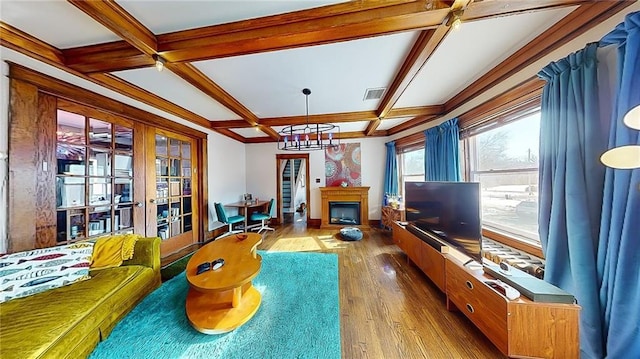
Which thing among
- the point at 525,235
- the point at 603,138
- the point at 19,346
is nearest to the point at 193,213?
the point at 19,346

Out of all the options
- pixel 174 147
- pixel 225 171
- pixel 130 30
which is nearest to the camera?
pixel 130 30

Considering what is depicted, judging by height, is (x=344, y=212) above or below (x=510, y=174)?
below

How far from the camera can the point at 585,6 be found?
4.63ft

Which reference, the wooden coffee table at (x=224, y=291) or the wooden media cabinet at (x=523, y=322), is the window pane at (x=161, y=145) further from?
the wooden media cabinet at (x=523, y=322)

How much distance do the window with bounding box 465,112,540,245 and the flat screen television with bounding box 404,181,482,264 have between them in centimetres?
66

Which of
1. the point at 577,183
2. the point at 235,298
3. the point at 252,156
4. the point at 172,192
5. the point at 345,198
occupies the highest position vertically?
the point at 252,156

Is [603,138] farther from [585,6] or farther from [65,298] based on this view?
[65,298]

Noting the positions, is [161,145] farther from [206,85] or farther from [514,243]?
[514,243]

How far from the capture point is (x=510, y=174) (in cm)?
223

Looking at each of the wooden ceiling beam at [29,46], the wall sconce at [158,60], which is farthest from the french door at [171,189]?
the wall sconce at [158,60]

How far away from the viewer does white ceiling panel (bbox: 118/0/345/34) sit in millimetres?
1395

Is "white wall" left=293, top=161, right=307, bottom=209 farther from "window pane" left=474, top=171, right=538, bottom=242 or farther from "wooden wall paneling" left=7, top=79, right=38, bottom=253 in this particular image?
"wooden wall paneling" left=7, top=79, right=38, bottom=253

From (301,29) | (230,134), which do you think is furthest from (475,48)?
(230,134)

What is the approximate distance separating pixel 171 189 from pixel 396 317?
381cm
